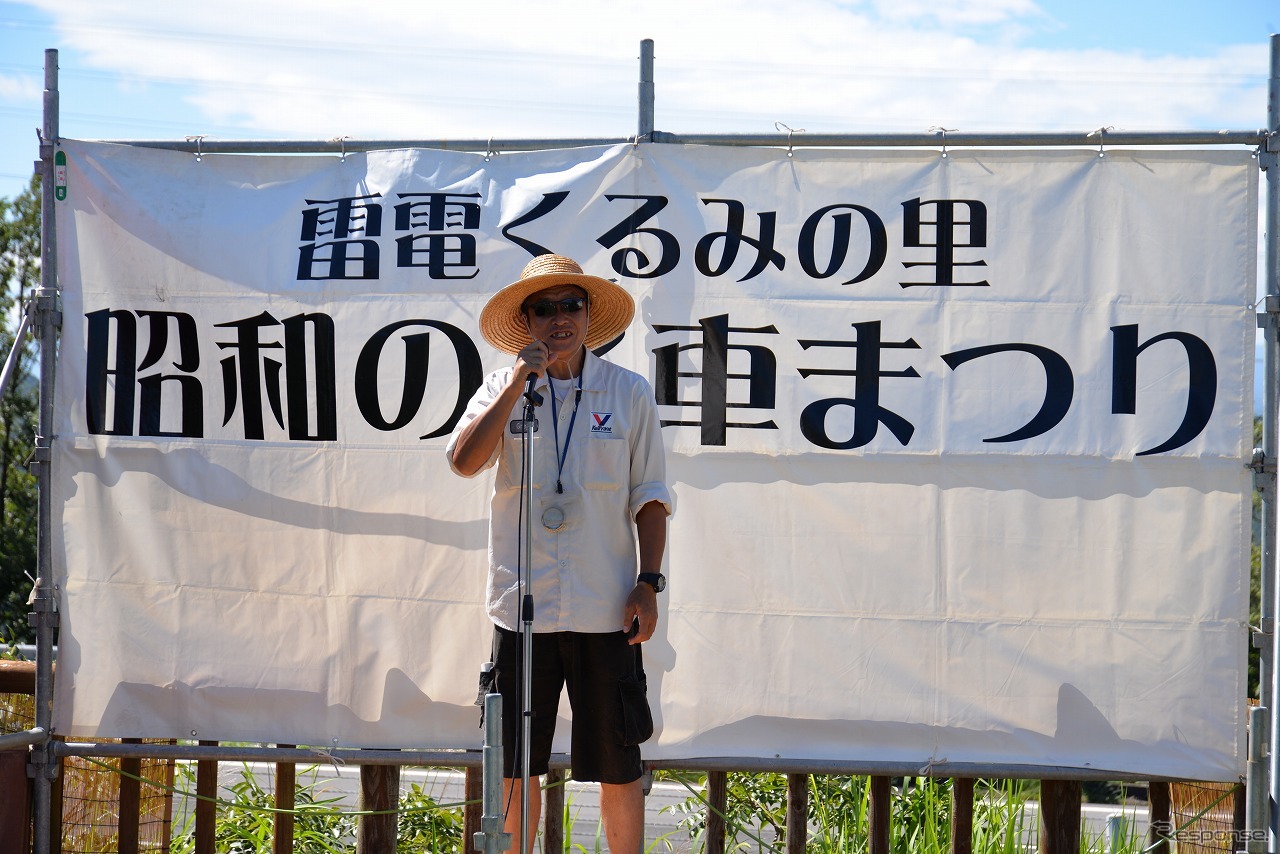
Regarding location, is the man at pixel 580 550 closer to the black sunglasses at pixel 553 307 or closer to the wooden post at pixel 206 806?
the black sunglasses at pixel 553 307

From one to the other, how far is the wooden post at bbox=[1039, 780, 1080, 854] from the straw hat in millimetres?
2206

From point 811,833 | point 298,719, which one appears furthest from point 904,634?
point 298,719

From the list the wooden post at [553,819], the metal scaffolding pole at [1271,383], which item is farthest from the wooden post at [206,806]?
the metal scaffolding pole at [1271,383]

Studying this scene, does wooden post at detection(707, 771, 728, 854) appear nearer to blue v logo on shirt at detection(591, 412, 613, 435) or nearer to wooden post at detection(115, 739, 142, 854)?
blue v logo on shirt at detection(591, 412, 613, 435)

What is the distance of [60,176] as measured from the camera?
4078mm

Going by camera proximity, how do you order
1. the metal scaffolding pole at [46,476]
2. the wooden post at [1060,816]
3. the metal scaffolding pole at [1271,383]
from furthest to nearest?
1. the metal scaffolding pole at [46,476]
2. the wooden post at [1060,816]
3. the metal scaffolding pole at [1271,383]

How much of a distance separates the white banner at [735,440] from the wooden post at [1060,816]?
21cm

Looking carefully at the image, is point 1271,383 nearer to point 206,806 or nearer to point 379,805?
point 379,805

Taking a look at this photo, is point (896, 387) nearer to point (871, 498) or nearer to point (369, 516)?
point (871, 498)

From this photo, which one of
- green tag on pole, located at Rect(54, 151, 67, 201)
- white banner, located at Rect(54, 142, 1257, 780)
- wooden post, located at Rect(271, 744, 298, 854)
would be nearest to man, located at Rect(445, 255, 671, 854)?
white banner, located at Rect(54, 142, 1257, 780)

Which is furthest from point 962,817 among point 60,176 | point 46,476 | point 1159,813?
point 60,176

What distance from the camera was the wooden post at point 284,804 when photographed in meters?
4.06

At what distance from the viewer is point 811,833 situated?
4555 mm

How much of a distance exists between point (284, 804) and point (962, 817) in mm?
2443
